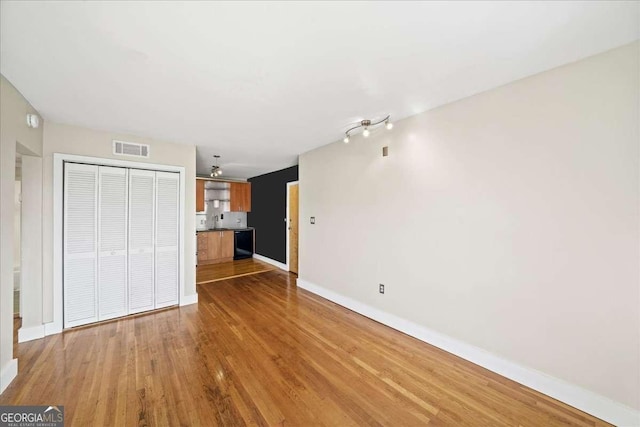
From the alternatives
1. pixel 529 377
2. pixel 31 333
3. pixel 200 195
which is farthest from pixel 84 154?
pixel 529 377

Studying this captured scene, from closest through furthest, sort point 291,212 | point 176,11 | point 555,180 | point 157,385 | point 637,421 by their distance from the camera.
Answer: point 176,11 < point 637,421 < point 555,180 < point 157,385 < point 291,212

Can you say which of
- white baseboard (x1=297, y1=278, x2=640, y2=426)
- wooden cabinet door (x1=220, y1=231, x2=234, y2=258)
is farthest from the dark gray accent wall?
white baseboard (x1=297, y1=278, x2=640, y2=426)

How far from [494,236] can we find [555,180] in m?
0.61

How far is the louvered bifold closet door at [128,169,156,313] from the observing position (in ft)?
10.8

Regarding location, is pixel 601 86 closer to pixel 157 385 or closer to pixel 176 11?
pixel 176 11

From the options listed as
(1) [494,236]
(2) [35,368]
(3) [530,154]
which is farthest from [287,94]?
(2) [35,368]

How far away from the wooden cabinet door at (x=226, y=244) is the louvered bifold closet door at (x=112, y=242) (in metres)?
3.30

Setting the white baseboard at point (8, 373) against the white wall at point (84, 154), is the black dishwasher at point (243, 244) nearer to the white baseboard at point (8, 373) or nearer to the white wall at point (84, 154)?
the white wall at point (84, 154)

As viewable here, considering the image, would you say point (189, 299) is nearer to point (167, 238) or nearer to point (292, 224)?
point (167, 238)

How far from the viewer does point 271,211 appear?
641cm

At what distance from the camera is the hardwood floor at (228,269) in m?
5.11

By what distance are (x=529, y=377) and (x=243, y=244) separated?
648 cm

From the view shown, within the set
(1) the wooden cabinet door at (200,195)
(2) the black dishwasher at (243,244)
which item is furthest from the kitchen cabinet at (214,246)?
(1) the wooden cabinet door at (200,195)

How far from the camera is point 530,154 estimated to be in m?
1.95
